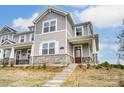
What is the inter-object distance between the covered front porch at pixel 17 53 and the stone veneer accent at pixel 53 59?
111 inches

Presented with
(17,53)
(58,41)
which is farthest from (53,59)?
(17,53)

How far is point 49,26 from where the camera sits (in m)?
12.5

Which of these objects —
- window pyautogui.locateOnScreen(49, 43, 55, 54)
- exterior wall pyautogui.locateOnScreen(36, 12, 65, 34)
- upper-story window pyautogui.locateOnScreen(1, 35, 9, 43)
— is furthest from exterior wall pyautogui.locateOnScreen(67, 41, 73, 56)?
upper-story window pyautogui.locateOnScreen(1, 35, 9, 43)

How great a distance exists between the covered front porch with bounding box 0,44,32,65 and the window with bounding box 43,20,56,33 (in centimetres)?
287

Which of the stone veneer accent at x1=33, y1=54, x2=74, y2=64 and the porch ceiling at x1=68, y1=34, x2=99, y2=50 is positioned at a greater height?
the porch ceiling at x1=68, y1=34, x2=99, y2=50

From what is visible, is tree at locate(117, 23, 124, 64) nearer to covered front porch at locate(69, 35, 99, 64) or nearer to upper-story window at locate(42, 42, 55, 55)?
covered front porch at locate(69, 35, 99, 64)

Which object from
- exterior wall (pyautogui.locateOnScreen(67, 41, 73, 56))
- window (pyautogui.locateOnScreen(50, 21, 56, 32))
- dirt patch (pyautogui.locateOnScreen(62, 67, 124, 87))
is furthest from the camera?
window (pyautogui.locateOnScreen(50, 21, 56, 32))

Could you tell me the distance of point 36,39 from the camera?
42.0 feet

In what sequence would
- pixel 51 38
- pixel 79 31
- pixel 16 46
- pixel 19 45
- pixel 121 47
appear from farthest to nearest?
pixel 16 46
pixel 19 45
pixel 79 31
pixel 51 38
pixel 121 47

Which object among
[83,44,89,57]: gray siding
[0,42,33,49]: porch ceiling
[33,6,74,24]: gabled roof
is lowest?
[83,44,89,57]: gray siding

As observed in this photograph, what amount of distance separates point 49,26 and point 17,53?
5.19 metres

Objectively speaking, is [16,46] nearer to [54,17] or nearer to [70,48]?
[54,17]

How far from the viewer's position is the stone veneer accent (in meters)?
11.4
